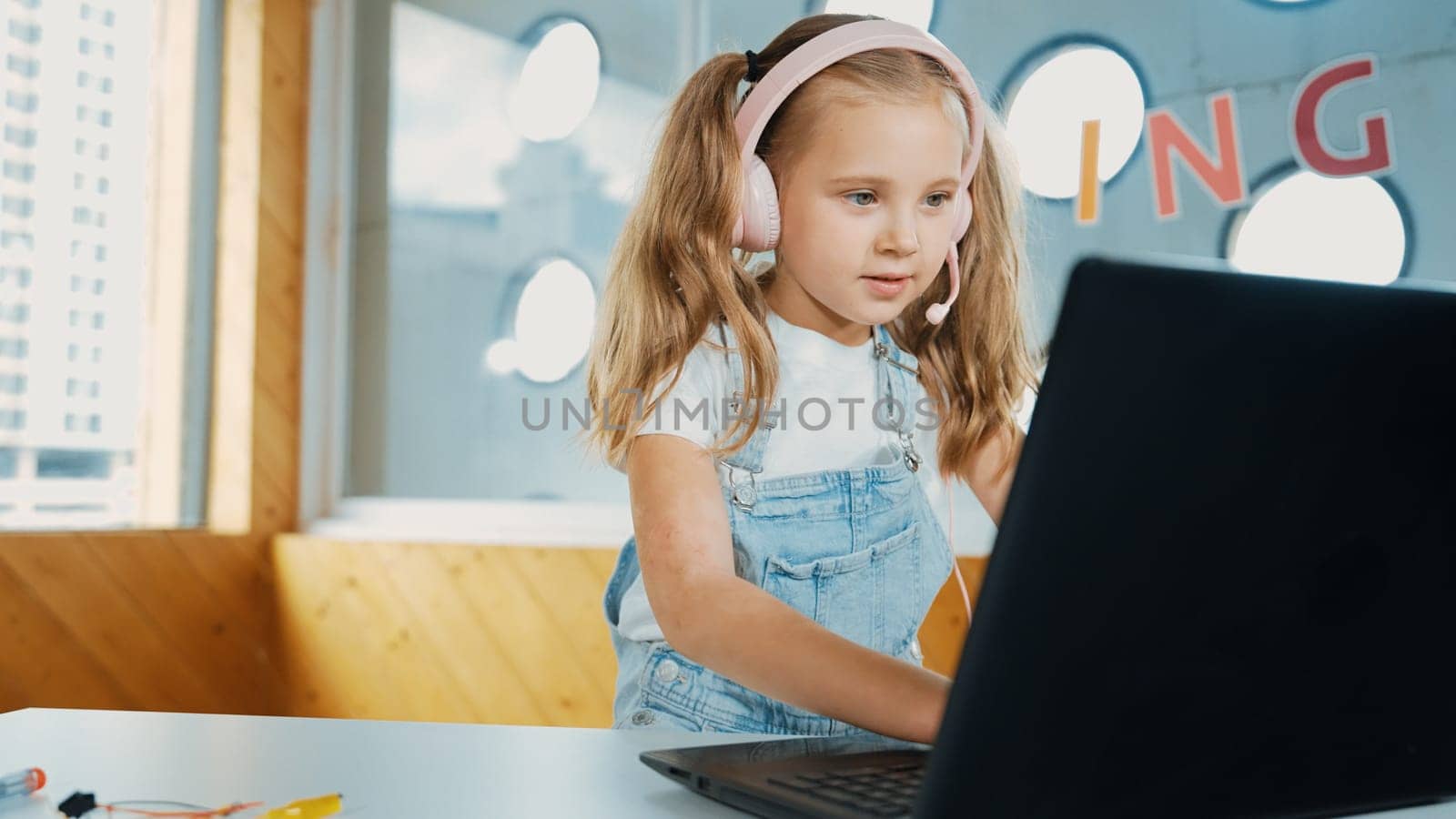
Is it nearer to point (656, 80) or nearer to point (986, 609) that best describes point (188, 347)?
point (656, 80)

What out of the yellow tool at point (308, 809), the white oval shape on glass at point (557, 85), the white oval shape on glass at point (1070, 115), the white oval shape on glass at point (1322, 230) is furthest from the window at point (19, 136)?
the yellow tool at point (308, 809)

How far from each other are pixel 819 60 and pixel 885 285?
0.19 meters

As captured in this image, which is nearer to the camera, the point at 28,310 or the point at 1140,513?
the point at 1140,513

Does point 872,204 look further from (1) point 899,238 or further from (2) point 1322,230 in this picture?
(2) point 1322,230

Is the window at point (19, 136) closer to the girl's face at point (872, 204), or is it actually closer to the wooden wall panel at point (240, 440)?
the wooden wall panel at point (240, 440)

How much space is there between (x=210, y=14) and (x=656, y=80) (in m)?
1.14

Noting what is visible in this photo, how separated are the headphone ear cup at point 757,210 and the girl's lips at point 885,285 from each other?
93mm

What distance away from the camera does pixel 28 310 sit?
8.71 feet

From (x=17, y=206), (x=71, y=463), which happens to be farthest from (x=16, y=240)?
(x=71, y=463)

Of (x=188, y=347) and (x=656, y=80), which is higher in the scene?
(x=656, y=80)

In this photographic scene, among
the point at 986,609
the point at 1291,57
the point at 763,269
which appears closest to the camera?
the point at 986,609

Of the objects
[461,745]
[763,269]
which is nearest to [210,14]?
[763,269]

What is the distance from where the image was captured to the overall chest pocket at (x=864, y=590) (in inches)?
41.6

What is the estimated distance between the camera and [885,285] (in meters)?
1.05
